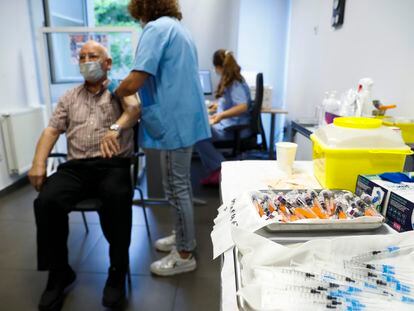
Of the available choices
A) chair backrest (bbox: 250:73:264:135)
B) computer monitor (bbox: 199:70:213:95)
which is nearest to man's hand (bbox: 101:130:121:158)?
chair backrest (bbox: 250:73:264:135)

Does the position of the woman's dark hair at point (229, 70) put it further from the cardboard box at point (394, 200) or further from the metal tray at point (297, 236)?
the metal tray at point (297, 236)

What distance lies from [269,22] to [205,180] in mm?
2069

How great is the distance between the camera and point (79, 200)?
5.03 feet

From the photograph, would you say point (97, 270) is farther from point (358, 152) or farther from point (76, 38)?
point (76, 38)

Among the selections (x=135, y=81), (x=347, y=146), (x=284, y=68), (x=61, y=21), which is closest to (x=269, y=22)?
(x=284, y=68)

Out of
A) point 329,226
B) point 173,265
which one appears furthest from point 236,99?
point 329,226

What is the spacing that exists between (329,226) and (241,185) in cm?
36

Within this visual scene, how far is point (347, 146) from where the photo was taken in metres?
0.85

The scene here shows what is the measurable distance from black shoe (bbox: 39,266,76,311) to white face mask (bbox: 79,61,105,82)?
0.97 metres

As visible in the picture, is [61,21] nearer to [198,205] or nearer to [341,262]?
[198,205]

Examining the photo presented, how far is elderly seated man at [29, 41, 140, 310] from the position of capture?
1438mm

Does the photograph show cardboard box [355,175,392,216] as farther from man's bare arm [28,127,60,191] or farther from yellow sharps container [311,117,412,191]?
man's bare arm [28,127,60,191]

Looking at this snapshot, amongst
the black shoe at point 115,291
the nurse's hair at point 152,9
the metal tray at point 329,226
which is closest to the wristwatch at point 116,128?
the nurse's hair at point 152,9

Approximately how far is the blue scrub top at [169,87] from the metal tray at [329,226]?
999 mm
